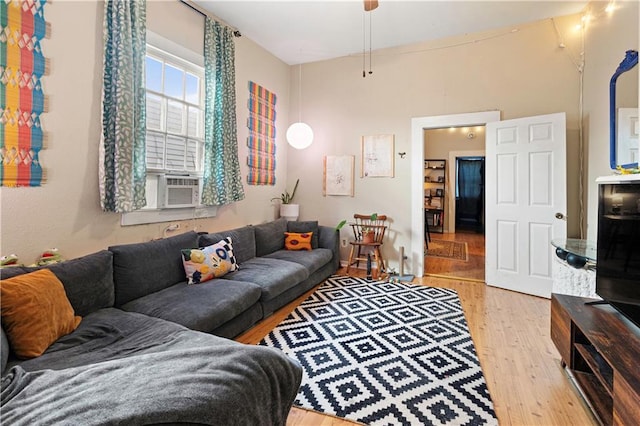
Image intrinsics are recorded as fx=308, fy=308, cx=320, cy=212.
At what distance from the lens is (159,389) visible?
0.99 meters

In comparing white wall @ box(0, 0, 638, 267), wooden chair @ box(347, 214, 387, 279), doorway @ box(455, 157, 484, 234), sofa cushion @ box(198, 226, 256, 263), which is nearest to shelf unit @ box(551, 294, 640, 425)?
white wall @ box(0, 0, 638, 267)

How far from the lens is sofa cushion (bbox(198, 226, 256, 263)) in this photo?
10.1ft

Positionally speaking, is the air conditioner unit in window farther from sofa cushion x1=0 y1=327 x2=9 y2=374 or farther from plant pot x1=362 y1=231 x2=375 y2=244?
plant pot x1=362 y1=231 x2=375 y2=244

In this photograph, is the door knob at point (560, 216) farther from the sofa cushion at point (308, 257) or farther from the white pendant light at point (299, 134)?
the white pendant light at point (299, 134)

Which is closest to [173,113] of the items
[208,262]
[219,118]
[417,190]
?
[219,118]

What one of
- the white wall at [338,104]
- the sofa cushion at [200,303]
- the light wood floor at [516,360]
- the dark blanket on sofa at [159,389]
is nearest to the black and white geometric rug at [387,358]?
the light wood floor at [516,360]

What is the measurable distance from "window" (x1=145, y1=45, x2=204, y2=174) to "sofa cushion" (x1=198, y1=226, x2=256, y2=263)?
0.76m

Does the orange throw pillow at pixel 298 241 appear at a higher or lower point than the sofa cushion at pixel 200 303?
higher

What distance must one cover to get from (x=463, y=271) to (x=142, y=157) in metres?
4.36

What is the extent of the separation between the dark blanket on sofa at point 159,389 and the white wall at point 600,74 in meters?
3.51

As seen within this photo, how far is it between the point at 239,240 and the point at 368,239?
6.03ft

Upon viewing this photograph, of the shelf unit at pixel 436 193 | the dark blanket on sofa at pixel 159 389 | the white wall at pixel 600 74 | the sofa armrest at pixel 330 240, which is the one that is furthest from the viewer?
the shelf unit at pixel 436 193

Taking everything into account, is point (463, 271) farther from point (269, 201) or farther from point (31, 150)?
point (31, 150)

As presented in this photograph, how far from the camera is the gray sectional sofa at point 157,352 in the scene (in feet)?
3.14
